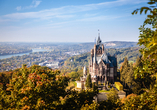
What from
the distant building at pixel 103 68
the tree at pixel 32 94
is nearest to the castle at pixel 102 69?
the distant building at pixel 103 68

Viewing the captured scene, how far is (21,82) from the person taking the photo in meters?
13.8

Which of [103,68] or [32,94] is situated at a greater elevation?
[32,94]

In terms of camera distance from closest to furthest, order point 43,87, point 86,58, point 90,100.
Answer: point 43,87 < point 90,100 < point 86,58

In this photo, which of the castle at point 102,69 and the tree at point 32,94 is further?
the castle at point 102,69

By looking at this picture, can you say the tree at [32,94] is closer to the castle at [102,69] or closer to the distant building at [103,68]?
the castle at [102,69]

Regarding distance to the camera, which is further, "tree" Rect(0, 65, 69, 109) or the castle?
the castle

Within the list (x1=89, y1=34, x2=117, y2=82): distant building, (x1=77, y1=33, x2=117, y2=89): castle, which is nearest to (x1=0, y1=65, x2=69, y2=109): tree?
(x1=77, y1=33, x2=117, y2=89): castle

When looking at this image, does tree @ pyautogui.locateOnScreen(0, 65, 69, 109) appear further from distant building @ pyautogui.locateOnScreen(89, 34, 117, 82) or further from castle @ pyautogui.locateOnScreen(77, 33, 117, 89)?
distant building @ pyautogui.locateOnScreen(89, 34, 117, 82)

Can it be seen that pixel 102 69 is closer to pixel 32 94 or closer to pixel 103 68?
pixel 103 68

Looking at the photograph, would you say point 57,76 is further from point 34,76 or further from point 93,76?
point 93,76

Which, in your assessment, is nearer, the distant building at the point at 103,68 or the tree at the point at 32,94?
the tree at the point at 32,94

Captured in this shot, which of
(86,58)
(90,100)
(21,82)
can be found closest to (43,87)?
(21,82)

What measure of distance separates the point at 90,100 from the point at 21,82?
830cm

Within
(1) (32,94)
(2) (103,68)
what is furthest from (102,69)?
(1) (32,94)
